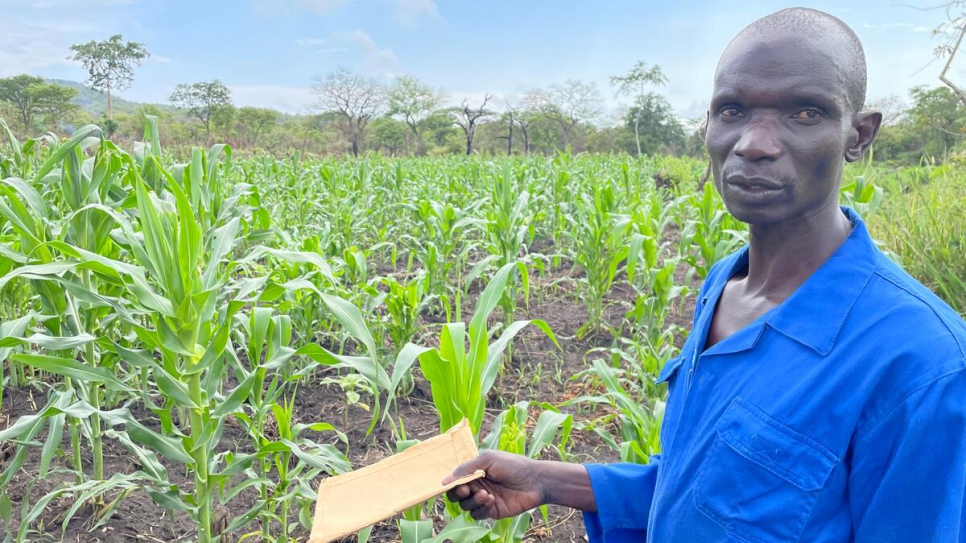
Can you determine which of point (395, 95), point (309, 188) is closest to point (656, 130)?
point (395, 95)

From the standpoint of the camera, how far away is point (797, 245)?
3.40 ft

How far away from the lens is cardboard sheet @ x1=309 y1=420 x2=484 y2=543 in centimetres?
114

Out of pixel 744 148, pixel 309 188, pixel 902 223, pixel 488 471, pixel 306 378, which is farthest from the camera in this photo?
pixel 309 188

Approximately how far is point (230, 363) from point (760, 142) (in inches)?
82.6

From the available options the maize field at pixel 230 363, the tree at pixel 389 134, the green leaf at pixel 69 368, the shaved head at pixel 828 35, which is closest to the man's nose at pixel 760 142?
the shaved head at pixel 828 35

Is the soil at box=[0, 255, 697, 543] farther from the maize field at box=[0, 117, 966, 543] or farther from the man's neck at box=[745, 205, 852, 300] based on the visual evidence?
the man's neck at box=[745, 205, 852, 300]

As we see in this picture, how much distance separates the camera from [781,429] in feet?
2.97

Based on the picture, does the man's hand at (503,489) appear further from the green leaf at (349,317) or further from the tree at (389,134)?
the tree at (389,134)

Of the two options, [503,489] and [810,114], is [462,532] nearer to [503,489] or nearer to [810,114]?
[503,489]

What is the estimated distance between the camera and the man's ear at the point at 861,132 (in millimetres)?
1002

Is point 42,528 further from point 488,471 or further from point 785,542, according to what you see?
point 785,542

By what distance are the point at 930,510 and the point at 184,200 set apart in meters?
1.71

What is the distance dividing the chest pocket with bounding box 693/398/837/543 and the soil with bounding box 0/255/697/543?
1634mm

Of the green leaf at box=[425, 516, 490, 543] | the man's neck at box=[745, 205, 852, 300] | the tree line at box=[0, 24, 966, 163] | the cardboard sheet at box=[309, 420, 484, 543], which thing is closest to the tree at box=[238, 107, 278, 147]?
the tree line at box=[0, 24, 966, 163]
